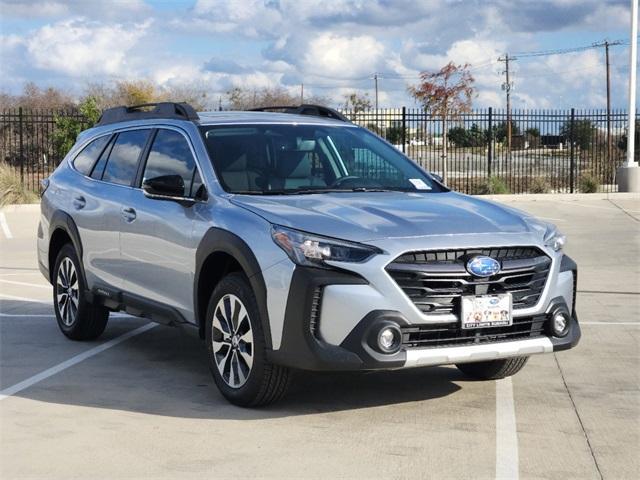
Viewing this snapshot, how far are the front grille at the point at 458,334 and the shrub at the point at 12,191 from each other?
61.2 ft

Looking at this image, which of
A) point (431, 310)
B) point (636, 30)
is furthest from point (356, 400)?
point (636, 30)

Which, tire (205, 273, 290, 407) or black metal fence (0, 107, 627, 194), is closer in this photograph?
tire (205, 273, 290, 407)

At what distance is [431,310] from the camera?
5871 millimetres

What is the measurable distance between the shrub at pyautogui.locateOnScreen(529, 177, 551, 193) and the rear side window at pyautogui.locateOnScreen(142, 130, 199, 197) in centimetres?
2267

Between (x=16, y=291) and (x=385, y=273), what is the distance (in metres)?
7.18

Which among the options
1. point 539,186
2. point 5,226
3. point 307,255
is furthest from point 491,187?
point 307,255

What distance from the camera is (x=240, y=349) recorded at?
6332 mm

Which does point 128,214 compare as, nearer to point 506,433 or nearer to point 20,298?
point 506,433

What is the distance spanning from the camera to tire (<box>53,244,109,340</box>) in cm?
860

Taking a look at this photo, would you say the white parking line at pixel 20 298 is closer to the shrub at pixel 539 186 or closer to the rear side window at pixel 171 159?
the rear side window at pixel 171 159

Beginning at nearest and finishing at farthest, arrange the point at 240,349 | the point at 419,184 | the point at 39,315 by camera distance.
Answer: the point at 240,349 < the point at 419,184 < the point at 39,315

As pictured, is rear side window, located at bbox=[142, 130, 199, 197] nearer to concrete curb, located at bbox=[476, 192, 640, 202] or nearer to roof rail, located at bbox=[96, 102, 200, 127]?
roof rail, located at bbox=[96, 102, 200, 127]

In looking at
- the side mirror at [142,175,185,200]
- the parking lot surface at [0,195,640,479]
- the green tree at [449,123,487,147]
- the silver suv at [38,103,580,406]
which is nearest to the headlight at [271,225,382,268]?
the silver suv at [38,103,580,406]

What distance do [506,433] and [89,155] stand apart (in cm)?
458
